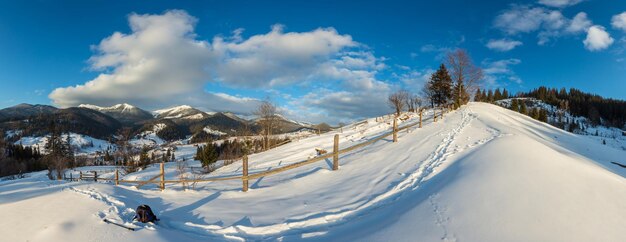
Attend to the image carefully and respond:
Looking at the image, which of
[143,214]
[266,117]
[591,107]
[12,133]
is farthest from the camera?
[12,133]

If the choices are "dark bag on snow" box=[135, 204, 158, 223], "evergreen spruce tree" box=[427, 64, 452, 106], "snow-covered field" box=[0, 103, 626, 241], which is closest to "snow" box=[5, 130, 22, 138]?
"evergreen spruce tree" box=[427, 64, 452, 106]

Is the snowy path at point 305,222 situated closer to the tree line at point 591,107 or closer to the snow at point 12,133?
the tree line at point 591,107

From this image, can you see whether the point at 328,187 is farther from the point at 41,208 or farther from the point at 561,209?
the point at 41,208

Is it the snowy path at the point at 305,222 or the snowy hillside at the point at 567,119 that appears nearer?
the snowy path at the point at 305,222

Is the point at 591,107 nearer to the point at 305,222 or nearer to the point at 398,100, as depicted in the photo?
the point at 398,100

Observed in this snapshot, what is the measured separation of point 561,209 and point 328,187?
6124 mm

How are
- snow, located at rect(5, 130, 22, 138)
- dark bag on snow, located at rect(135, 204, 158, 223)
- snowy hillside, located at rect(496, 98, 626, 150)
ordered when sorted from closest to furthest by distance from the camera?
1. dark bag on snow, located at rect(135, 204, 158, 223)
2. snowy hillside, located at rect(496, 98, 626, 150)
3. snow, located at rect(5, 130, 22, 138)

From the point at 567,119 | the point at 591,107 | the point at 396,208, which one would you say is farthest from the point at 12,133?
the point at 591,107

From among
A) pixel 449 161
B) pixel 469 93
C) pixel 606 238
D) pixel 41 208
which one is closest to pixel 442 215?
pixel 606 238

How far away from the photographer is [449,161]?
10641 millimetres

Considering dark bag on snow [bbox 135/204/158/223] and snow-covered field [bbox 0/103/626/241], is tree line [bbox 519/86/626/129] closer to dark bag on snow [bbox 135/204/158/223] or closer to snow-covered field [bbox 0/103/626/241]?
snow-covered field [bbox 0/103/626/241]

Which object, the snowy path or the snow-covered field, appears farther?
the snowy path

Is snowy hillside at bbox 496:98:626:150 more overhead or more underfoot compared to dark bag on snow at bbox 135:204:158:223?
more overhead

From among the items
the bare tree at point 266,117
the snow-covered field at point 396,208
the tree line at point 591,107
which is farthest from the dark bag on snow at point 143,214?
the tree line at point 591,107
